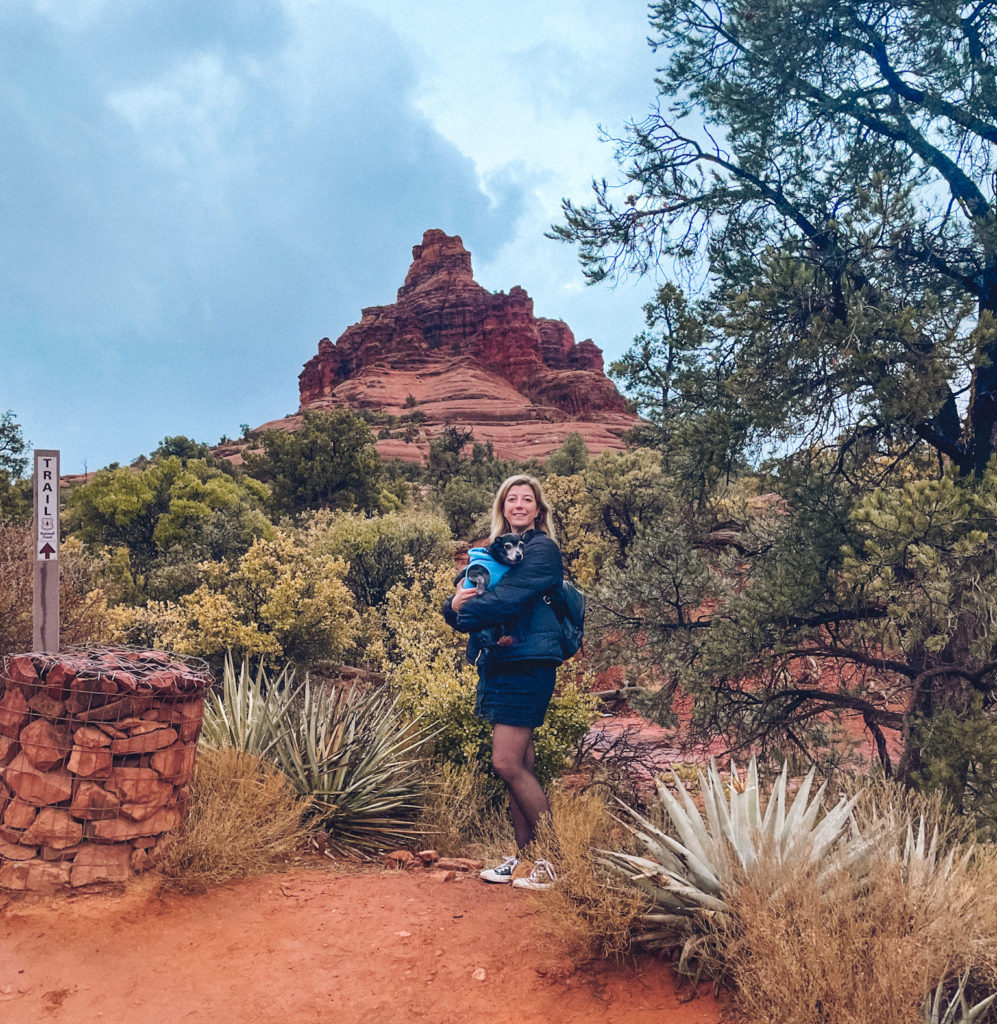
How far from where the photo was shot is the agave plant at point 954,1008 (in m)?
2.50

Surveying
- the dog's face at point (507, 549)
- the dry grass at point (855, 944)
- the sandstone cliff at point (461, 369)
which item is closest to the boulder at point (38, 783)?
the dog's face at point (507, 549)

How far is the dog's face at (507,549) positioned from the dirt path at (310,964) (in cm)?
157

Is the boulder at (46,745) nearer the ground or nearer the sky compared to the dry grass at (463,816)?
nearer the sky

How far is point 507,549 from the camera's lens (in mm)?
4145

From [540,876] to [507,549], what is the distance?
1524mm

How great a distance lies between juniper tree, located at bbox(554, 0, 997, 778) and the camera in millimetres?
5367

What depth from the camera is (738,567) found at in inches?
333

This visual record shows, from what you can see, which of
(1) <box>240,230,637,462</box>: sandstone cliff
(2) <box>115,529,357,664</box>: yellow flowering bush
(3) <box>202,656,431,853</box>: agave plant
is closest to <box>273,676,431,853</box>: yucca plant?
(3) <box>202,656,431,853</box>: agave plant

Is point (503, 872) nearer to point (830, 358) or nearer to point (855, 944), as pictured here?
point (855, 944)

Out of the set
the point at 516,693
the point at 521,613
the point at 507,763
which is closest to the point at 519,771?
the point at 507,763

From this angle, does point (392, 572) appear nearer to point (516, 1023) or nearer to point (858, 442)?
point (858, 442)

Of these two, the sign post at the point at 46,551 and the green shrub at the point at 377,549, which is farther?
→ the green shrub at the point at 377,549

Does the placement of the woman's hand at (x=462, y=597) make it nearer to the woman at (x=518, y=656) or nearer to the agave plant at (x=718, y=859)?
the woman at (x=518, y=656)

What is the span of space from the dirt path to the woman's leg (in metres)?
0.42
